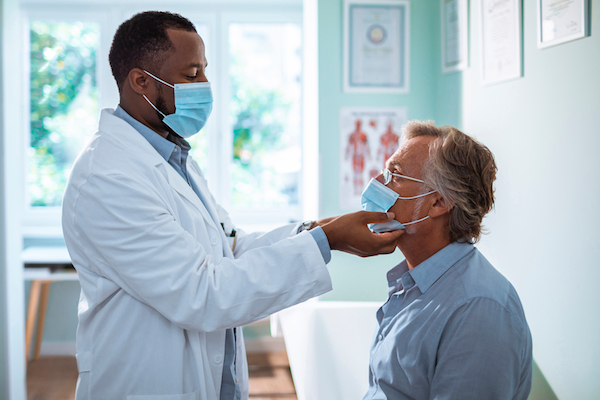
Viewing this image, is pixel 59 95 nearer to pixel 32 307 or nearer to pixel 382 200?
pixel 32 307

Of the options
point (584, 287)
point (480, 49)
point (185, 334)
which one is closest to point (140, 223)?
point (185, 334)

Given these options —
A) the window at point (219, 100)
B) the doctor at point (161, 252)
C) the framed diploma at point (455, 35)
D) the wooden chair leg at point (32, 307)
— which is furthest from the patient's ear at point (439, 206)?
the wooden chair leg at point (32, 307)

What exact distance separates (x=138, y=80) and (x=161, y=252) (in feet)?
1.65

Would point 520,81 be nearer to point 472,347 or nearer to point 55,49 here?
point 472,347

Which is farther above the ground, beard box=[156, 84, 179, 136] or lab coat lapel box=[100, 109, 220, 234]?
beard box=[156, 84, 179, 136]

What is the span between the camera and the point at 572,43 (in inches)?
54.9

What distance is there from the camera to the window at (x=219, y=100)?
11.6ft

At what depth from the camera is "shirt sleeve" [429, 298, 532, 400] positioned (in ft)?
3.13

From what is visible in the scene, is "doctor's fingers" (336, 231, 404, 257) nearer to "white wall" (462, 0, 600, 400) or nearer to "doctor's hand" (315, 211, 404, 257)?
"doctor's hand" (315, 211, 404, 257)

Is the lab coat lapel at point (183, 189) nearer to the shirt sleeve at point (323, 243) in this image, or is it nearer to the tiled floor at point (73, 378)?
the shirt sleeve at point (323, 243)

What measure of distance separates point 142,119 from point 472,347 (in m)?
1.00

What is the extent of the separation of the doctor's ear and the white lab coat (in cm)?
11

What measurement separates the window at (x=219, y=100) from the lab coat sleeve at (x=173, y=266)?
103 inches

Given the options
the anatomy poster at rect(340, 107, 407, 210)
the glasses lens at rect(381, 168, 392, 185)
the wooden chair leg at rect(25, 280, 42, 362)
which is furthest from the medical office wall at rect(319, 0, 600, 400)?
the wooden chair leg at rect(25, 280, 42, 362)
